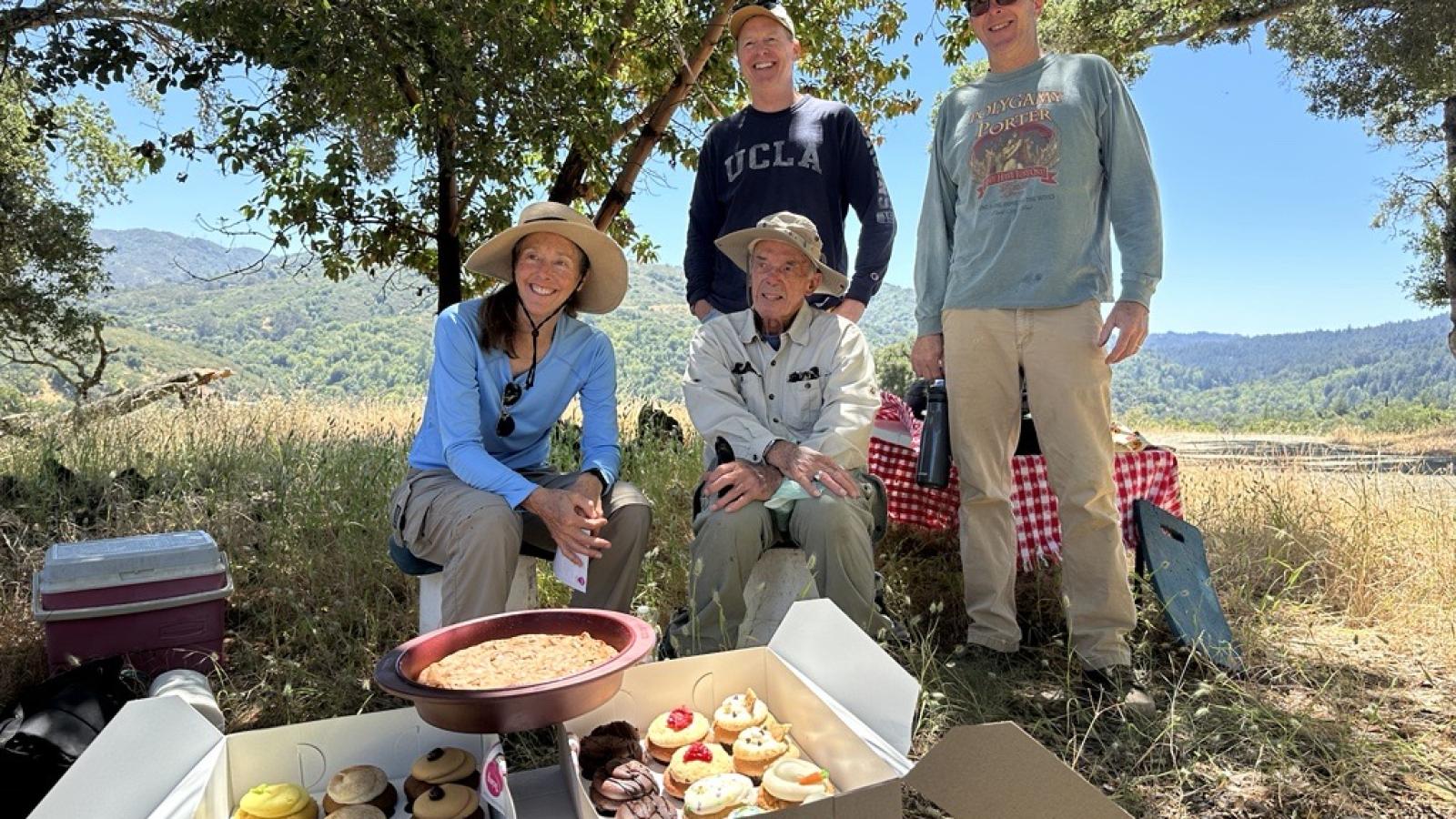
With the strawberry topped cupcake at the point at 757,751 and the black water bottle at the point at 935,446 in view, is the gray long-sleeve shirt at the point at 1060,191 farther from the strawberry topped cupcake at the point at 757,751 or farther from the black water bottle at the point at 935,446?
the strawberry topped cupcake at the point at 757,751

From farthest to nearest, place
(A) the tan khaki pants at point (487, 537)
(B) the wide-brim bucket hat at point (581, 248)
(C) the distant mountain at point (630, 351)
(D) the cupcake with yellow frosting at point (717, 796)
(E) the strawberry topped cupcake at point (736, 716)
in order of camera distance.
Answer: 1. (C) the distant mountain at point (630, 351)
2. (B) the wide-brim bucket hat at point (581, 248)
3. (A) the tan khaki pants at point (487, 537)
4. (E) the strawberry topped cupcake at point (736, 716)
5. (D) the cupcake with yellow frosting at point (717, 796)

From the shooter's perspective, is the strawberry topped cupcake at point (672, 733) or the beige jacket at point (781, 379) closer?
the strawberry topped cupcake at point (672, 733)

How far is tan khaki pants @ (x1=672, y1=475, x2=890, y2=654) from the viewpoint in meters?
2.91

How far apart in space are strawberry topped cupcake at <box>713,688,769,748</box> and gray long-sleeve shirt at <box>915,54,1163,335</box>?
5.95 feet

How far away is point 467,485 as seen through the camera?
2916 mm

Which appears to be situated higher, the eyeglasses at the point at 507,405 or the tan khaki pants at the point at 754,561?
the eyeglasses at the point at 507,405

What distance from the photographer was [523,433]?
125 inches

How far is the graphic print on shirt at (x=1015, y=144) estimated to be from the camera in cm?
320

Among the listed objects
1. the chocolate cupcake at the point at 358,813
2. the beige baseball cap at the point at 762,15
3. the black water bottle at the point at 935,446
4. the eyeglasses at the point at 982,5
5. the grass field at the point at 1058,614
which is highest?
the beige baseball cap at the point at 762,15

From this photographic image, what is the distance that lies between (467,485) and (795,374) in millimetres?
1201

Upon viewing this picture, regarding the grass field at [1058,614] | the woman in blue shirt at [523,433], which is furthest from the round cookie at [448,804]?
the grass field at [1058,614]

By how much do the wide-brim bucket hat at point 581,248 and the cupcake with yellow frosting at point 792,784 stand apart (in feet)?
6.05

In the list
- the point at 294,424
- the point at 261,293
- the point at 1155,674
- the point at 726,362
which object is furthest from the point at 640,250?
the point at 261,293

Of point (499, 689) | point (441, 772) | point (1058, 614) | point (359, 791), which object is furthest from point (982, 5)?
point (359, 791)
